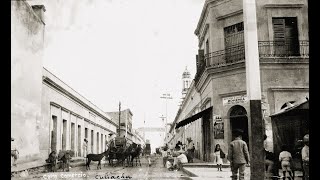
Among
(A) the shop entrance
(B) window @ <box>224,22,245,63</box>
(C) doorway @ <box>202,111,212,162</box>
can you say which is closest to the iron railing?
(B) window @ <box>224,22,245,63</box>

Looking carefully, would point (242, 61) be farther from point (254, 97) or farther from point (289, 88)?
point (254, 97)

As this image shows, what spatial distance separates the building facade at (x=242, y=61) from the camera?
9398 millimetres

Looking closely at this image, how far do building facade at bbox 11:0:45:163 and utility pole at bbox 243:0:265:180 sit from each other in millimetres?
3636

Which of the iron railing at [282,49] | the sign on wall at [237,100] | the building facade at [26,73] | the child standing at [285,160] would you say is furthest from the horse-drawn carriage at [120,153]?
the child standing at [285,160]

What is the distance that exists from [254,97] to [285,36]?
486 centimetres

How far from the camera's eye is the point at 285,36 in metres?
10.7

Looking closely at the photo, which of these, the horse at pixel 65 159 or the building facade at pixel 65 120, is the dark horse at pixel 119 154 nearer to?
the building facade at pixel 65 120

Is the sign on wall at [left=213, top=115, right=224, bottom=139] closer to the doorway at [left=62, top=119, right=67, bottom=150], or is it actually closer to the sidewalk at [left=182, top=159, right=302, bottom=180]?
the sidewalk at [left=182, top=159, right=302, bottom=180]

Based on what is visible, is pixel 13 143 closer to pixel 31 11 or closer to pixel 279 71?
pixel 31 11

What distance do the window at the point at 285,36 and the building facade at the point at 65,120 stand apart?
210 inches

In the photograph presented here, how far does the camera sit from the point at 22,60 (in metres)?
6.29

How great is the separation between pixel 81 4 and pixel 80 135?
611 centimetres

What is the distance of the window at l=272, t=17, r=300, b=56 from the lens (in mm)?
10234
